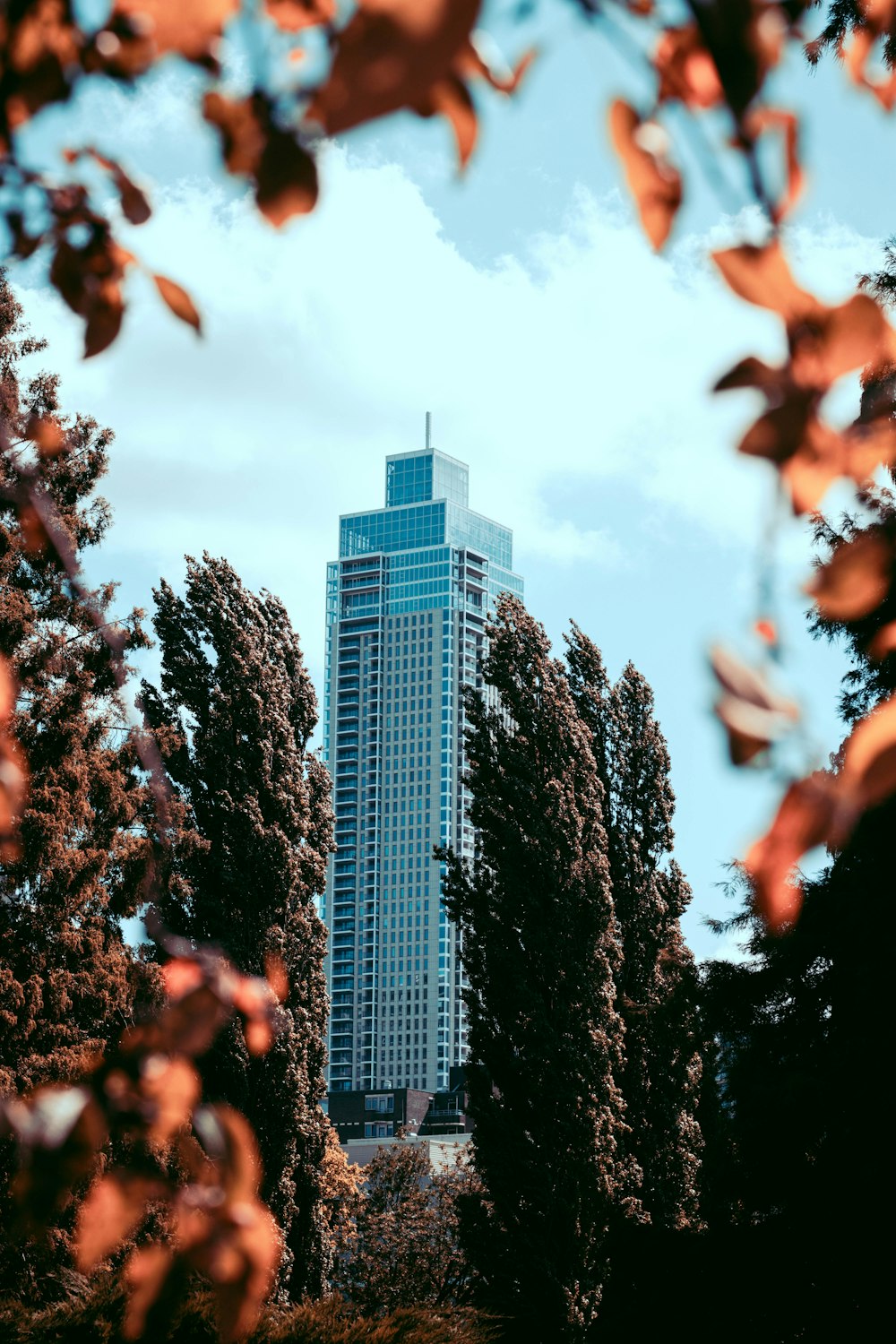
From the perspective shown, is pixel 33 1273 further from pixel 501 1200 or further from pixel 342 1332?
pixel 501 1200

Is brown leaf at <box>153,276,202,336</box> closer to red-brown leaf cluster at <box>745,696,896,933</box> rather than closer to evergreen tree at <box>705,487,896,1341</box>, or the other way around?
red-brown leaf cluster at <box>745,696,896,933</box>

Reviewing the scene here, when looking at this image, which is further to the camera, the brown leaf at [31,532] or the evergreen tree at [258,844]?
the evergreen tree at [258,844]

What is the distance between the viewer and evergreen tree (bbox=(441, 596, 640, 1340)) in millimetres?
17172

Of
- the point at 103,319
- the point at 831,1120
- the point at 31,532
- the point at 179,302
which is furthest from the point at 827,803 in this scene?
the point at 831,1120

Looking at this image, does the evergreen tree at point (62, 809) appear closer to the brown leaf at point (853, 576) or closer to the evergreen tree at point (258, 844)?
the evergreen tree at point (258, 844)

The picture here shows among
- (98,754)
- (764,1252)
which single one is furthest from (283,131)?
(98,754)

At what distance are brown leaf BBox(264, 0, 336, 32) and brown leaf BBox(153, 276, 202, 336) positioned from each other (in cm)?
25

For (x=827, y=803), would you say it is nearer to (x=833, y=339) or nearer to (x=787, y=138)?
(x=833, y=339)

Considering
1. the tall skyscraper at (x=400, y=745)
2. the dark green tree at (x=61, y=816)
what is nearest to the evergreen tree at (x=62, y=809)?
the dark green tree at (x=61, y=816)

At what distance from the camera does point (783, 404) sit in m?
0.95

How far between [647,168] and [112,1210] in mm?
927

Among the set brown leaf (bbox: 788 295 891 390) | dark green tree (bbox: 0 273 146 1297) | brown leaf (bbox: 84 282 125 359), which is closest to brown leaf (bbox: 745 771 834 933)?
brown leaf (bbox: 788 295 891 390)

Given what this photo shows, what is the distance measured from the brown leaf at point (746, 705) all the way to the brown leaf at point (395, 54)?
1.25ft

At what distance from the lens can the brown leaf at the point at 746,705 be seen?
92 centimetres
